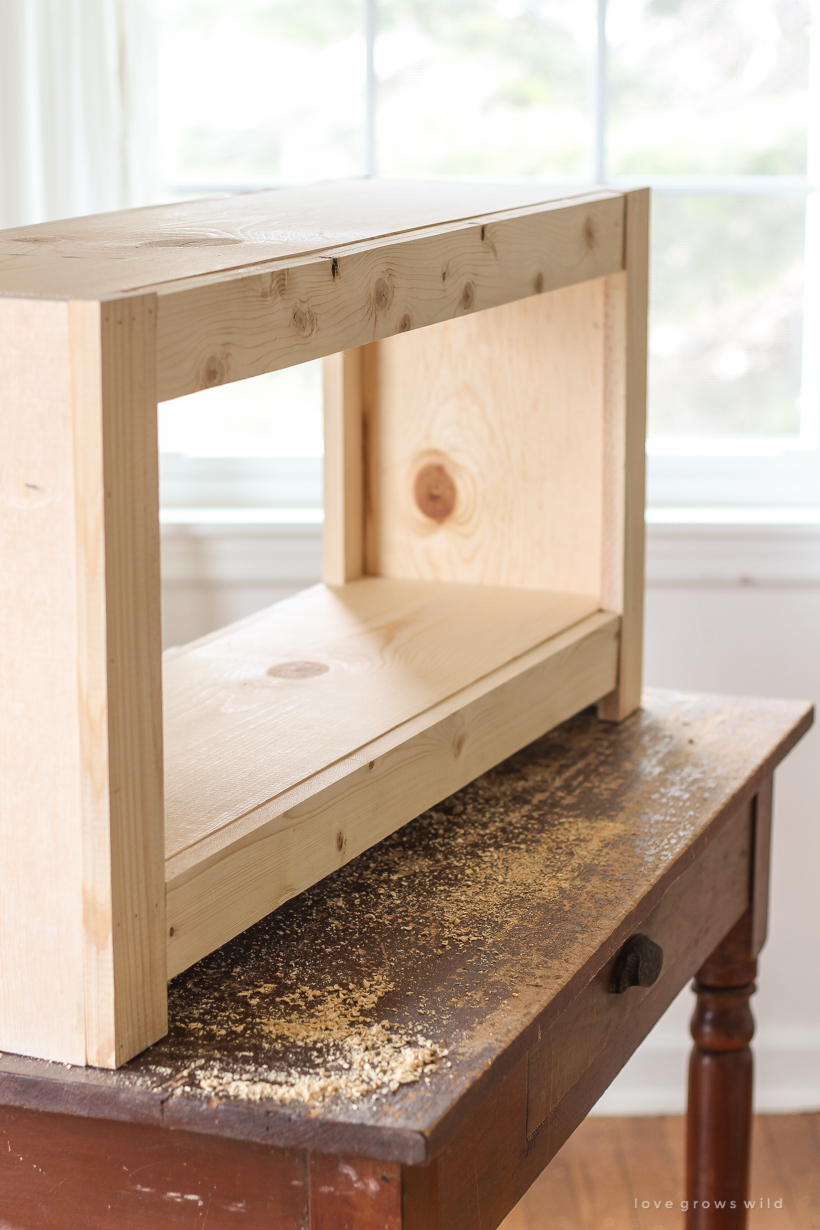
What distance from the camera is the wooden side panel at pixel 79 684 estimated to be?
600 millimetres

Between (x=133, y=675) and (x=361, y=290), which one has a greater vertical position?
(x=361, y=290)

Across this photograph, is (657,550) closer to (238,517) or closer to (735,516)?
(735,516)

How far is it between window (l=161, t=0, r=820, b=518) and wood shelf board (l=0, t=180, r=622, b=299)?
0.78m

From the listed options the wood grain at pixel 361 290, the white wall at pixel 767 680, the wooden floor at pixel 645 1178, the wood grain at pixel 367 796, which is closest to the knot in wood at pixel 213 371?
the wood grain at pixel 361 290

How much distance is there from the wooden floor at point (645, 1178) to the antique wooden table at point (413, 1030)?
30.3 inches

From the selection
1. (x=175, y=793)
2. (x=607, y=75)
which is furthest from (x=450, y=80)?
(x=175, y=793)

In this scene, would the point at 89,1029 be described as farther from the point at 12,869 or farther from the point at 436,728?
the point at 436,728

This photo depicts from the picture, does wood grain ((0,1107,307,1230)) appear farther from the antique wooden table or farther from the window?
the window

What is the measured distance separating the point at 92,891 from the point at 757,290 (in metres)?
1.59

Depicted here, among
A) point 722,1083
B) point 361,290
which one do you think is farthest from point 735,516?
point 361,290

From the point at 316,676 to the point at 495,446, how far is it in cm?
33

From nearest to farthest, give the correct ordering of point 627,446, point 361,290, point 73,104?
point 361,290 < point 627,446 < point 73,104

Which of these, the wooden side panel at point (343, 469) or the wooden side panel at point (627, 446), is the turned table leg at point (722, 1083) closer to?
the wooden side panel at point (627, 446)

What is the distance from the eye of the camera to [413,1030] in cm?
70
